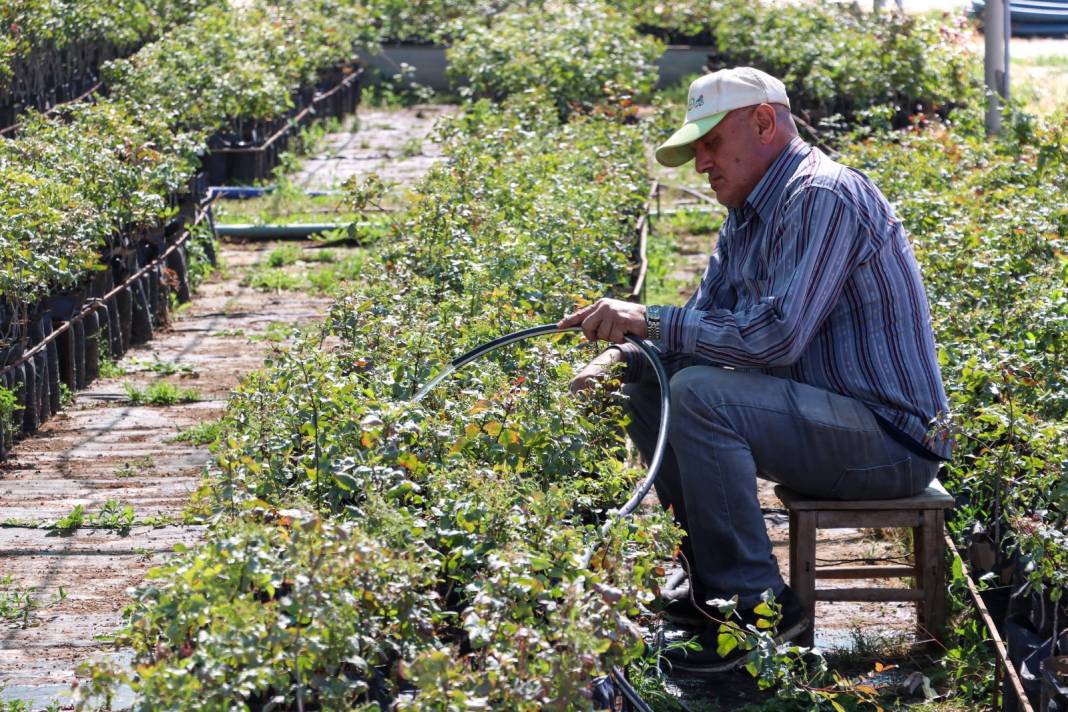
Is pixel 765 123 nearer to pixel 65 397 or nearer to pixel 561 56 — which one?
pixel 65 397

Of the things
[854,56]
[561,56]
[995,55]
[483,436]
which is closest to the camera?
[483,436]

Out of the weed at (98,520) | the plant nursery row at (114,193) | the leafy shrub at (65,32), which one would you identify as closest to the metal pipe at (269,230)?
the plant nursery row at (114,193)

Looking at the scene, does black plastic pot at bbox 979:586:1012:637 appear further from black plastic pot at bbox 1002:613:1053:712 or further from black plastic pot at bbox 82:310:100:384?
black plastic pot at bbox 82:310:100:384

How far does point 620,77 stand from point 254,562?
8.20 m

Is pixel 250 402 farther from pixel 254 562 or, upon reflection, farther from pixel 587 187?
pixel 587 187

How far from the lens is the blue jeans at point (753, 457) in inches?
146

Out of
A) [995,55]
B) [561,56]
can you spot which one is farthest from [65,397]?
[995,55]

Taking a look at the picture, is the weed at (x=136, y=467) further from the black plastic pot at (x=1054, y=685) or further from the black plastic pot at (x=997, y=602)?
the black plastic pot at (x=1054, y=685)

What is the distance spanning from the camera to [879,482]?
149 inches

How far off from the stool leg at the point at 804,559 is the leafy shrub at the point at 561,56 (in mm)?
5743

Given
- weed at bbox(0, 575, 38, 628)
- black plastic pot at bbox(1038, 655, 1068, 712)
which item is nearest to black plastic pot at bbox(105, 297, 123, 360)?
weed at bbox(0, 575, 38, 628)

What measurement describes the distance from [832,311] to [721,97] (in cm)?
62

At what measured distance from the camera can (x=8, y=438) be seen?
560 centimetres

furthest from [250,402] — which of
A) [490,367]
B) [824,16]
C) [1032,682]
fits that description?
[824,16]
